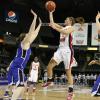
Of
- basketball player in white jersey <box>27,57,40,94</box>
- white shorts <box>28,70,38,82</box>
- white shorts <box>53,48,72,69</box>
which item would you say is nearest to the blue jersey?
white shorts <box>53,48,72,69</box>

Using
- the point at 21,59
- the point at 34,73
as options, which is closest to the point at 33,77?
the point at 34,73

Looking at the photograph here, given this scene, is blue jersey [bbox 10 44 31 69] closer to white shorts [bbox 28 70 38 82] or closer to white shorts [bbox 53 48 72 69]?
white shorts [bbox 53 48 72 69]

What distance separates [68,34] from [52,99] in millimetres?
4587

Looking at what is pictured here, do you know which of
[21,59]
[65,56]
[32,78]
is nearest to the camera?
[21,59]

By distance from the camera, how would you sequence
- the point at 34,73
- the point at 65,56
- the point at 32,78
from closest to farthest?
the point at 65,56 < the point at 32,78 < the point at 34,73

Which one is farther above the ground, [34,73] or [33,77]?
[34,73]

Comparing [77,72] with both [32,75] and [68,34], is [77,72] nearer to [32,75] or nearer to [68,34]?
[32,75]

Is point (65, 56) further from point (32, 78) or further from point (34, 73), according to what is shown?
point (34, 73)

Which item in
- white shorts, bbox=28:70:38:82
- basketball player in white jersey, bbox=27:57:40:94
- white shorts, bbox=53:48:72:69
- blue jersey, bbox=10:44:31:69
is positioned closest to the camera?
blue jersey, bbox=10:44:31:69

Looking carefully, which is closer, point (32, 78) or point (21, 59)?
point (21, 59)

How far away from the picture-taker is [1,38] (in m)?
28.2

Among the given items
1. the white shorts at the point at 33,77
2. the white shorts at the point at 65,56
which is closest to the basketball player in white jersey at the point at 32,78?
the white shorts at the point at 33,77

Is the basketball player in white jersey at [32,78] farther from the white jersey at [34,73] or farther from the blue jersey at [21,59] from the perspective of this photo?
the blue jersey at [21,59]

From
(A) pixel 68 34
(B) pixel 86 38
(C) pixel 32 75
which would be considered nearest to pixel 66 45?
(A) pixel 68 34
